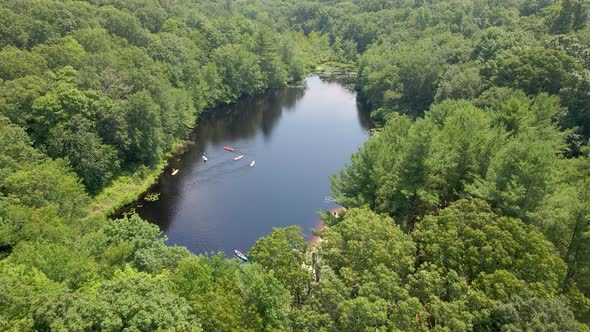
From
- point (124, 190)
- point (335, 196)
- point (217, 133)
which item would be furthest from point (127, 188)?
point (335, 196)

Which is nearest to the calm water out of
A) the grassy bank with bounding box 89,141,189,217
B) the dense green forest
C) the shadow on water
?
the shadow on water

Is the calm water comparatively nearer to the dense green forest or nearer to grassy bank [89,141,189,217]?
grassy bank [89,141,189,217]

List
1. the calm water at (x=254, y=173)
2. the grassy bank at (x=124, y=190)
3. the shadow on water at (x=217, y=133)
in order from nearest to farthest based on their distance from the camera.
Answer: the calm water at (x=254, y=173), the grassy bank at (x=124, y=190), the shadow on water at (x=217, y=133)

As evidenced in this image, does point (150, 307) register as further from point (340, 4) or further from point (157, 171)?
point (340, 4)

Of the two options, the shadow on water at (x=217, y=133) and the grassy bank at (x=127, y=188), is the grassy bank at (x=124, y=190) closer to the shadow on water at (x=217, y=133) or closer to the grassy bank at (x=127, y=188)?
the grassy bank at (x=127, y=188)

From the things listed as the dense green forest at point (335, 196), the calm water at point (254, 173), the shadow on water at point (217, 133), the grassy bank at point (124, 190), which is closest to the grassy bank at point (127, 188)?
the grassy bank at point (124, 190)

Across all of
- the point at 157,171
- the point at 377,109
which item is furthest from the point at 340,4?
the point at 157,171

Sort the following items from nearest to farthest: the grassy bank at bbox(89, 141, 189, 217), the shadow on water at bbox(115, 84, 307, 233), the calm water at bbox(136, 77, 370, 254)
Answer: the calm water at bbox(136, 77, 370, 254) → the grassy bank at bbox(89, 141, 189, 217) → the shadow on water at bbox(115, 84, 307, 233)

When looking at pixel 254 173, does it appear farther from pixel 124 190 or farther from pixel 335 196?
pixel 335 196
